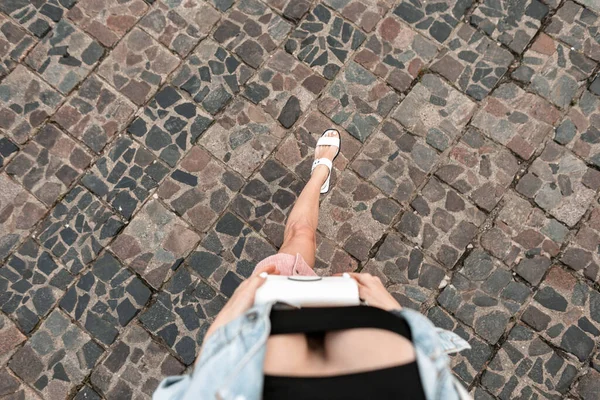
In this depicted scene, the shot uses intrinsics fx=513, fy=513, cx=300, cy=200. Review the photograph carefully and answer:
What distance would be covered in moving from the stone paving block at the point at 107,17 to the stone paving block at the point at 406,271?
3.12 meters

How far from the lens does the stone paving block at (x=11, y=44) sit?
4.73 m

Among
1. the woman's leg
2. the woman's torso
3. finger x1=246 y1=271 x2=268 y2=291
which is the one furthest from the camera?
the woman's leg

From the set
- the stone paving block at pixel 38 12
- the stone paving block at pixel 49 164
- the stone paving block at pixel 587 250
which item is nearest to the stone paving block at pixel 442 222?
the stone paving block at pixel 587 250

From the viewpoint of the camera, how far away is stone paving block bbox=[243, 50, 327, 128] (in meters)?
4.65

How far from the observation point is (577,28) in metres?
4.69

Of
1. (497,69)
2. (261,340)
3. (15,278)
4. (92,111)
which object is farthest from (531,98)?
(15,278)

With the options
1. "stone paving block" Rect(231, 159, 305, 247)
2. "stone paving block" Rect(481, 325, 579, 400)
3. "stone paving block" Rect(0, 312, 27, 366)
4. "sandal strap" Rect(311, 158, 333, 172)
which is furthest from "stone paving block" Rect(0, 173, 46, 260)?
"stone paving block" Rect(481, 325, 579, 400)

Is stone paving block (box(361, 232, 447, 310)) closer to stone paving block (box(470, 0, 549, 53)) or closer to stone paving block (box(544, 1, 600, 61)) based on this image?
stone paving block (box(470, 0, 549, 53))

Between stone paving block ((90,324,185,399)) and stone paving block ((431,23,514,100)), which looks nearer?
stone paving block ((90,324,185,399))

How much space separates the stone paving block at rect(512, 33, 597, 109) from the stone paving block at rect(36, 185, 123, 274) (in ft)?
12.7

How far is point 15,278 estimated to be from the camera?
14.2ft

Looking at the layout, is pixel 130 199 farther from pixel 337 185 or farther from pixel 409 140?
pixel 409 140

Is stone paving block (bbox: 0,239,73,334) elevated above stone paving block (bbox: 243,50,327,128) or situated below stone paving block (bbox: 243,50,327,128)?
below

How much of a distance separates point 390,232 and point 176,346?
79.5 inches
